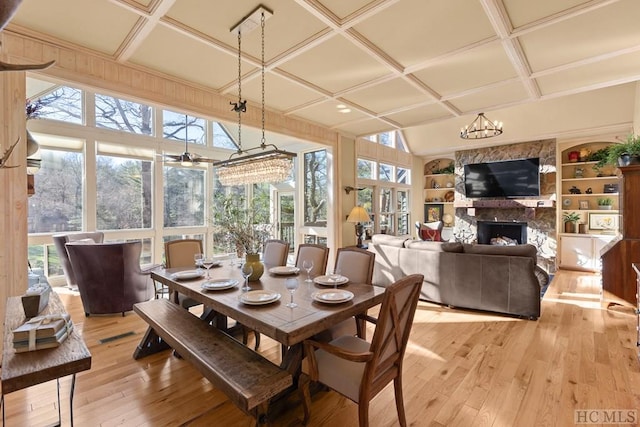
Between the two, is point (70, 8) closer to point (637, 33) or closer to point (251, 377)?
point (251, 377)

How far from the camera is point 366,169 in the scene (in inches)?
286

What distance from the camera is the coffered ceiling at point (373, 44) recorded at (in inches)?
93.1

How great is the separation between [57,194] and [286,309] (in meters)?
5.72

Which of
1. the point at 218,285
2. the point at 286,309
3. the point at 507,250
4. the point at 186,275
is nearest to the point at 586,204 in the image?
the point at 507,250

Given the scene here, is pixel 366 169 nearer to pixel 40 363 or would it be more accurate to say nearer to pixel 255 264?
pixel 255 264

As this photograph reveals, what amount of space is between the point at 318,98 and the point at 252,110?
990 mm

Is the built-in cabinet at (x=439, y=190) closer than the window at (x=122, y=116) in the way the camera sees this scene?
No

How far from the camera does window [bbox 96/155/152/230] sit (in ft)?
19.5

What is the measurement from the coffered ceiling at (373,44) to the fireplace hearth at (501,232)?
13.3 ft

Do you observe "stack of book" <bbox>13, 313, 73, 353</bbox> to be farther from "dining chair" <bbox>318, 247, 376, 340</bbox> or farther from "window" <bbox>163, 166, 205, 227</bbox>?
"window" <bbox>163, 166, 205, 227</bbox>

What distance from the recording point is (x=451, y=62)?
3.23 metres

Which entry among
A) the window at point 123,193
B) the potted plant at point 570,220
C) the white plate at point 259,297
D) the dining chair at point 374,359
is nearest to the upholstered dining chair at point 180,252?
the white plate at point 259,297

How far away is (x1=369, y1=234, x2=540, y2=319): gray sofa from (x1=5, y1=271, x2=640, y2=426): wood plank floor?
1.05 ft

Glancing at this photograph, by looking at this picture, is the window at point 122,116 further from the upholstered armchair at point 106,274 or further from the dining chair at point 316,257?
the dining chair at point 316,257
